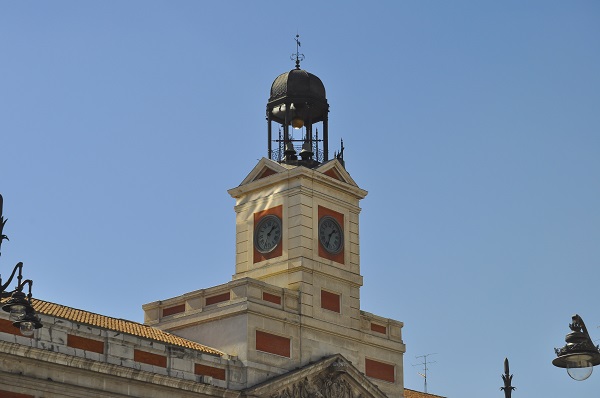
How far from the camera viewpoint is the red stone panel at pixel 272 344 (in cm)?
4656

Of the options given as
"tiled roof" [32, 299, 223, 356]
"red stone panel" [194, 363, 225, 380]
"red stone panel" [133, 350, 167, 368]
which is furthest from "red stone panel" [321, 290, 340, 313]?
"red stone panel" [133, 350, 167, 368]

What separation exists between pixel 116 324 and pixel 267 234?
808 centimetres

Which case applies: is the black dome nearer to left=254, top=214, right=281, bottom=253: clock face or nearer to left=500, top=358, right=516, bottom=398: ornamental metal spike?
left=254, top=214, right=281, bottom=253: clock face

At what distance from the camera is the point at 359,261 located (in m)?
52.4

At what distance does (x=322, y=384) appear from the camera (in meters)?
47.9

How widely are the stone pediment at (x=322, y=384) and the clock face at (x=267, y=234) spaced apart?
5.41 meters

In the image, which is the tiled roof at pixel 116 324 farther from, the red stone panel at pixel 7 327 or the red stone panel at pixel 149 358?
the red stone panel at pixel 7 327

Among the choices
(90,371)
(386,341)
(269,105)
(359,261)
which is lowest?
(90,371)

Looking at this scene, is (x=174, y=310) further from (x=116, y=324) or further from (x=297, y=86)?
(x=297, y=86)

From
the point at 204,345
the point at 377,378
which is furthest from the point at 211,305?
the point at 377,378

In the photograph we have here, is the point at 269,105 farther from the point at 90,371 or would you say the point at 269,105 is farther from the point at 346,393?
the point at 90,371

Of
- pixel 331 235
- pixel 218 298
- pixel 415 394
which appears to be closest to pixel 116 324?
pixel 218 298

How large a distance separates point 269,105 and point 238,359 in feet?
41.3

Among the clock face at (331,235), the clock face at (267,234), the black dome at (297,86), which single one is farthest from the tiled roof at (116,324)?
the black dome at (297,86)
